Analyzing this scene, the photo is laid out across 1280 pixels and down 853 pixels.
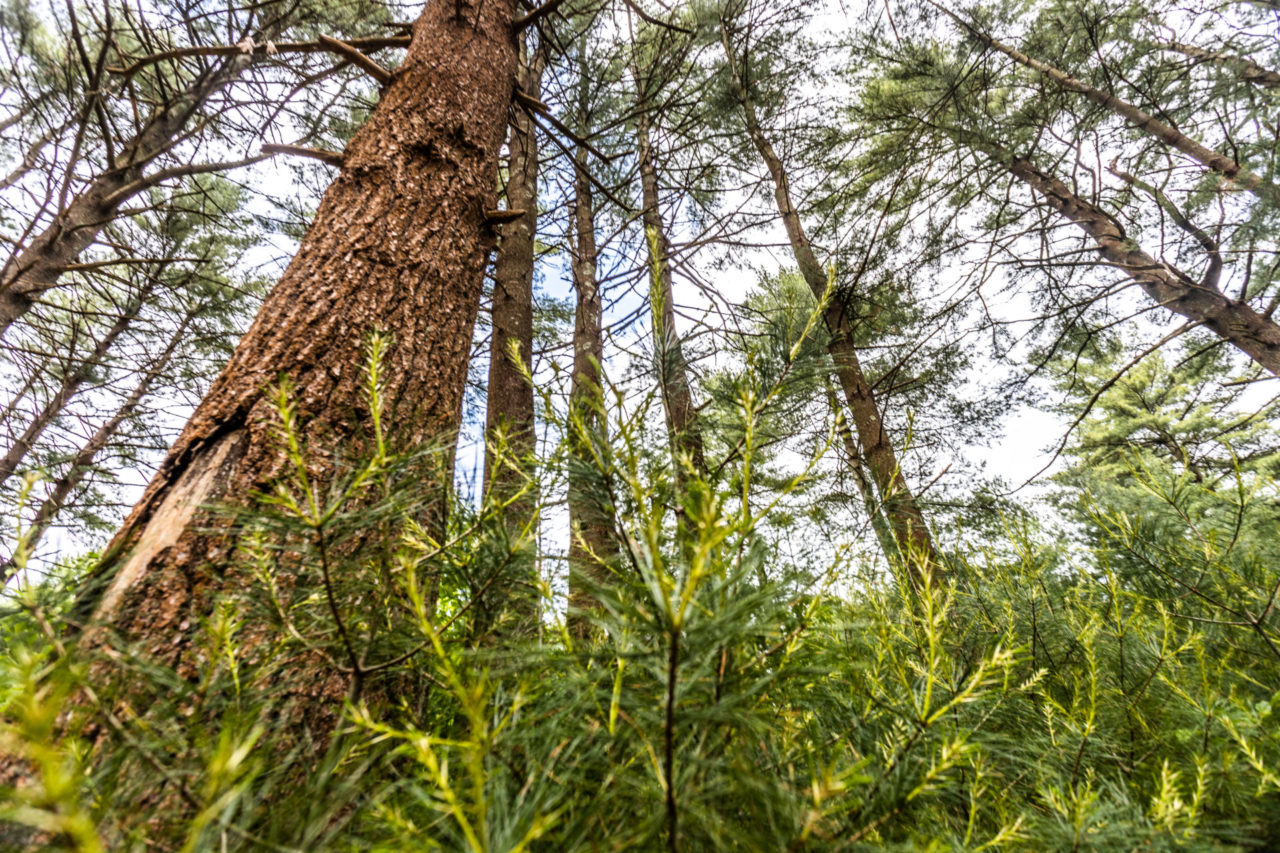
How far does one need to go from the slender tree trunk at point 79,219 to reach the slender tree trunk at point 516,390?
209 cm

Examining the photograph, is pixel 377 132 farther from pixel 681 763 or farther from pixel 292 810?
pixel 681 763

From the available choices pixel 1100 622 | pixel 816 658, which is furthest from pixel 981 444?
pixel 816 658

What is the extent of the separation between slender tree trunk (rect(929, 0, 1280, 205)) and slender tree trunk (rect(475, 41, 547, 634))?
13.4ft

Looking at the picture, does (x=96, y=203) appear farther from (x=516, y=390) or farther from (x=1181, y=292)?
(x=1181, y=292)

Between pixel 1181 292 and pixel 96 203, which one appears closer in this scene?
pixel 96 203

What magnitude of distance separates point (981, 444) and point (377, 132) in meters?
6.86

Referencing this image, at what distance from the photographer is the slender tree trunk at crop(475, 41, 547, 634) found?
845 mm

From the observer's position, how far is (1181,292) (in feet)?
17.8

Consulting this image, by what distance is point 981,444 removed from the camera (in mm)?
6074

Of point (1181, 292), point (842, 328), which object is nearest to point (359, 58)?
point (842, 328)

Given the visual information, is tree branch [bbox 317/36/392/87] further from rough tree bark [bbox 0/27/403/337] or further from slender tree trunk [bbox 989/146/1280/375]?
slender tree trunk [bbox 989/146/1280/375]

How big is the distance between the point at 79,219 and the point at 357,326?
215 inches

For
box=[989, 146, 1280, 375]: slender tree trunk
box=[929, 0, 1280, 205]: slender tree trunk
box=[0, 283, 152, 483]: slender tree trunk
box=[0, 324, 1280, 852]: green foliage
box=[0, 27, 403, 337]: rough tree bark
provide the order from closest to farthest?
box=[0, 324, 1280, 852]: green foliage < box=[0, 27, 403, 337]: rough tree bark < box=[929, 0, 1280, 205]: slender tree trunk < box=[989, 146, 1280, 375]: slender tree trunk < box=[0, 283, 152, 483]: slender tree trunk

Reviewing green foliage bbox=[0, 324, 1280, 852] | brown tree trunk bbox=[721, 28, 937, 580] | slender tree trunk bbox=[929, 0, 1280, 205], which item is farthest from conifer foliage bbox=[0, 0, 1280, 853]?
brown tree trunk bbox=[721, 28, 937, 580]
